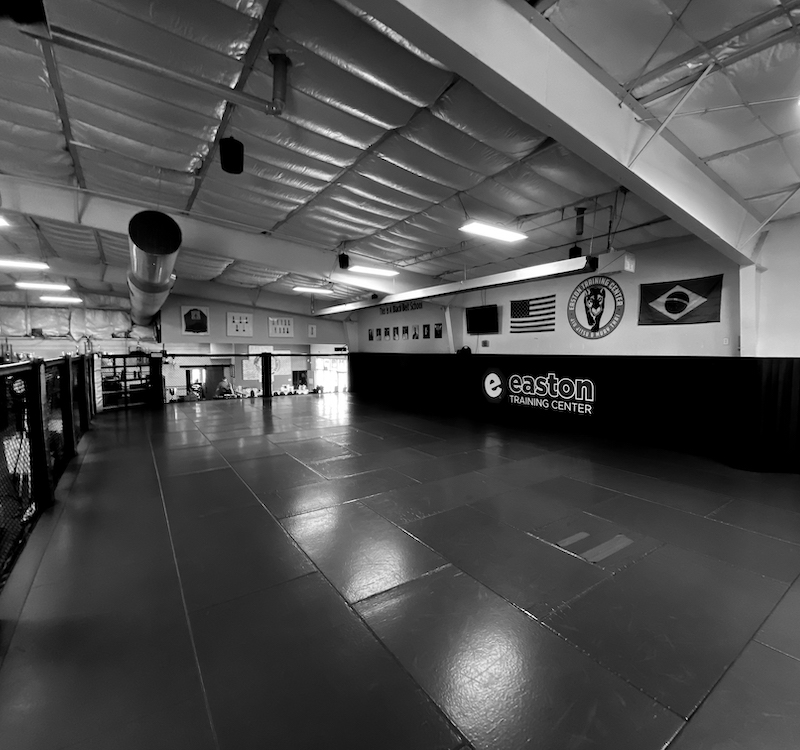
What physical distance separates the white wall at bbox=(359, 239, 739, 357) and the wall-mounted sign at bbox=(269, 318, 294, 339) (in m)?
6.87

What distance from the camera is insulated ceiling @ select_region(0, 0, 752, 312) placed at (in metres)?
2.37

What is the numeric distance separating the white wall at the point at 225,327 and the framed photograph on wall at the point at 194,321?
0.29 ft

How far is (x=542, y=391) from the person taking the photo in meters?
7.55

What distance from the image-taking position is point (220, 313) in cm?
1208

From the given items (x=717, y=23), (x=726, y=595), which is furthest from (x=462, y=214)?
(x=726, y=595)

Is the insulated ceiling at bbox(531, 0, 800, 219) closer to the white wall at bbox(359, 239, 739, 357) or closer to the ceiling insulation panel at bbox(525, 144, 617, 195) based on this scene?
the ceiling insulation panel at bbox(525, 144, 617, 195)

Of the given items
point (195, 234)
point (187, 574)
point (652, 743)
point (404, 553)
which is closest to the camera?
point (652, 743)

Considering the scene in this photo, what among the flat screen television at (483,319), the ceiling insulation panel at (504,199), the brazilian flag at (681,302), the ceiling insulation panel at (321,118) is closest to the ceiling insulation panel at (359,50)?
the ceiling insulation panel at (321,118)

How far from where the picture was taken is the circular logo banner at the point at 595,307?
646 centimetres

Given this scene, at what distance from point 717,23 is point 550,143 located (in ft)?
4.52

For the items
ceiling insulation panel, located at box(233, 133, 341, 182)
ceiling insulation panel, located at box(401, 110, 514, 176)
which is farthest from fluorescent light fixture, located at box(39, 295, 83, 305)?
ceiling insulation panel, located at box(401, 110, 514, 176)

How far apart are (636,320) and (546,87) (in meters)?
4.79

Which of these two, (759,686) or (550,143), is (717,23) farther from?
(759,686)

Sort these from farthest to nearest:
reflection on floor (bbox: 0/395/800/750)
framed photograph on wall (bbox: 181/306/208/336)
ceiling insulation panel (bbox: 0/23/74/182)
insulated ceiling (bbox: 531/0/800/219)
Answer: framed photograph on wall (bbox: 181/306/208/336) → ceiling insulation panel (bbox: 0/23/74/182) → insulated ceiling (bbox: 531/0/800/219) → reflection on floor (bbox: 0/395/800/750)
